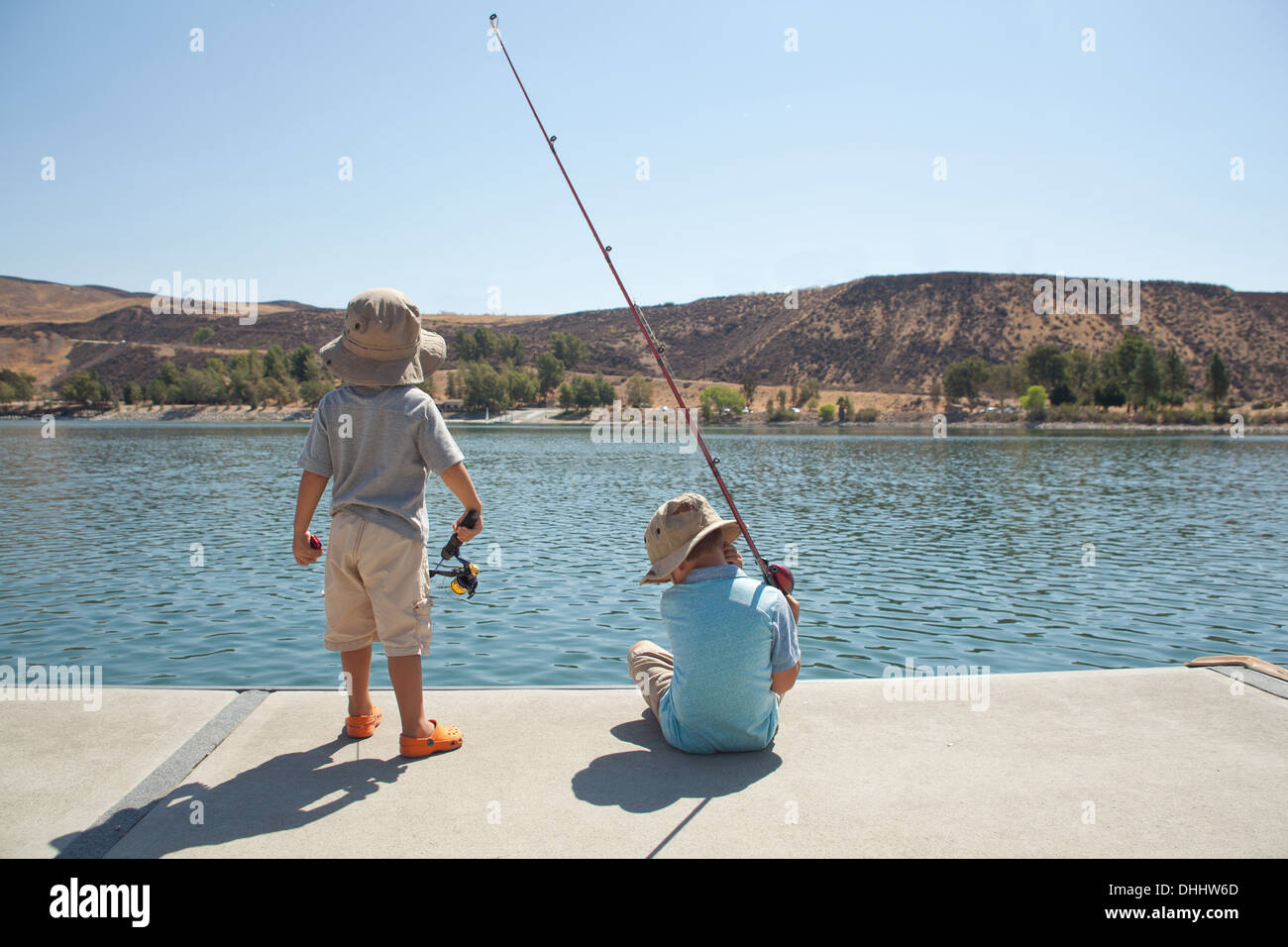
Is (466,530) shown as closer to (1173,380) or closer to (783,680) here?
(783,680)

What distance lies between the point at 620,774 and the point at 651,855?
808 millimetres

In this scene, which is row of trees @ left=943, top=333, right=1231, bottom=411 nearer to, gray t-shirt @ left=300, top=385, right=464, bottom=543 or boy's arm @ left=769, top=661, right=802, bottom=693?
boy's arm @ left=769, top=661, right=802, bottom=693

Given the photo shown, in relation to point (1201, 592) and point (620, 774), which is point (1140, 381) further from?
point (620, 774)

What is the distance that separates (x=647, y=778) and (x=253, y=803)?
1704 millimetres

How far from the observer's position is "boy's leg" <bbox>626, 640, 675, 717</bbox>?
15.5 feet

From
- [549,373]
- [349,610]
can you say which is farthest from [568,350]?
[349,610]

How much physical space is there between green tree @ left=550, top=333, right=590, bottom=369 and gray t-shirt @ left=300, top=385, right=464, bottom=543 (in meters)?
162

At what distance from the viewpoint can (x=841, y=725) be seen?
4.81 metres

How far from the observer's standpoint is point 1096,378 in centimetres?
10838

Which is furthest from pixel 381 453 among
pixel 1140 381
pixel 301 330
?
pixel 301 330

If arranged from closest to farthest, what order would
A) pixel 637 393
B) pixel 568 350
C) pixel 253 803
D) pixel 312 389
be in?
1. pixel 253 803
2. pixel 312 389
3. pixel 637 393
4. pixel 568 350

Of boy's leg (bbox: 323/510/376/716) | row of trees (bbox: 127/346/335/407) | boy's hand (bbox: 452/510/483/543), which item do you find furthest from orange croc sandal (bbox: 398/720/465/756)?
row of trees (bbox: 127/346/335/407)

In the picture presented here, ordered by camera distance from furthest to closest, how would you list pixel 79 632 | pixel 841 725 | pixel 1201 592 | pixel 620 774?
pixel 1201 592 < pixel 79 632 < pixel 841 725 < pixel 620 774

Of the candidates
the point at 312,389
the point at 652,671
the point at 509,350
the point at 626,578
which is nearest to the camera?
the point at 652,671
